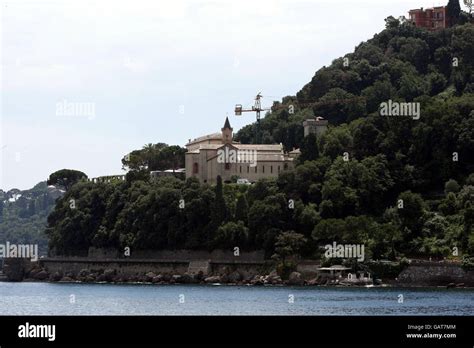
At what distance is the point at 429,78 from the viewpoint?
140750 mm

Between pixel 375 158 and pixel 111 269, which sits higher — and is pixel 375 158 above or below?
above

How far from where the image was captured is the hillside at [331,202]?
314 feet

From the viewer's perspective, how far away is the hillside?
95.6 meters

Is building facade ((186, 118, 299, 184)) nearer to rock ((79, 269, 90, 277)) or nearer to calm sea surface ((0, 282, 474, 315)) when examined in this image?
rock ((79, 269, 90, 277))

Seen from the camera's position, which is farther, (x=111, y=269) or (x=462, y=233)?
(x=111, y=269)

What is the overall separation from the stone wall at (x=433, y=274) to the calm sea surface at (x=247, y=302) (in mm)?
4262

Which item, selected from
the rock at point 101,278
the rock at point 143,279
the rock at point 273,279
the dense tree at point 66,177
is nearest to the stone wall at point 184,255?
the rock at point 143,279

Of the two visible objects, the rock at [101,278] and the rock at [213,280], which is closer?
the rock at [213,280]

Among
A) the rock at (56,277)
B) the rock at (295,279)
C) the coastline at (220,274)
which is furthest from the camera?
the rock at (56,277)

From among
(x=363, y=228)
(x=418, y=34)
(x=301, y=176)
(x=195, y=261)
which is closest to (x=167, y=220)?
(x=195, y=261)

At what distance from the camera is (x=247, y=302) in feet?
230

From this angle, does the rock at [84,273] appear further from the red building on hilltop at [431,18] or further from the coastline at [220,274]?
the red building on hilltop at [431,18]

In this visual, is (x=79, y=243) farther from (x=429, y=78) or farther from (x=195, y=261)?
(x=429, y=78)

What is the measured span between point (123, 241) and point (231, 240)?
45.9ft
